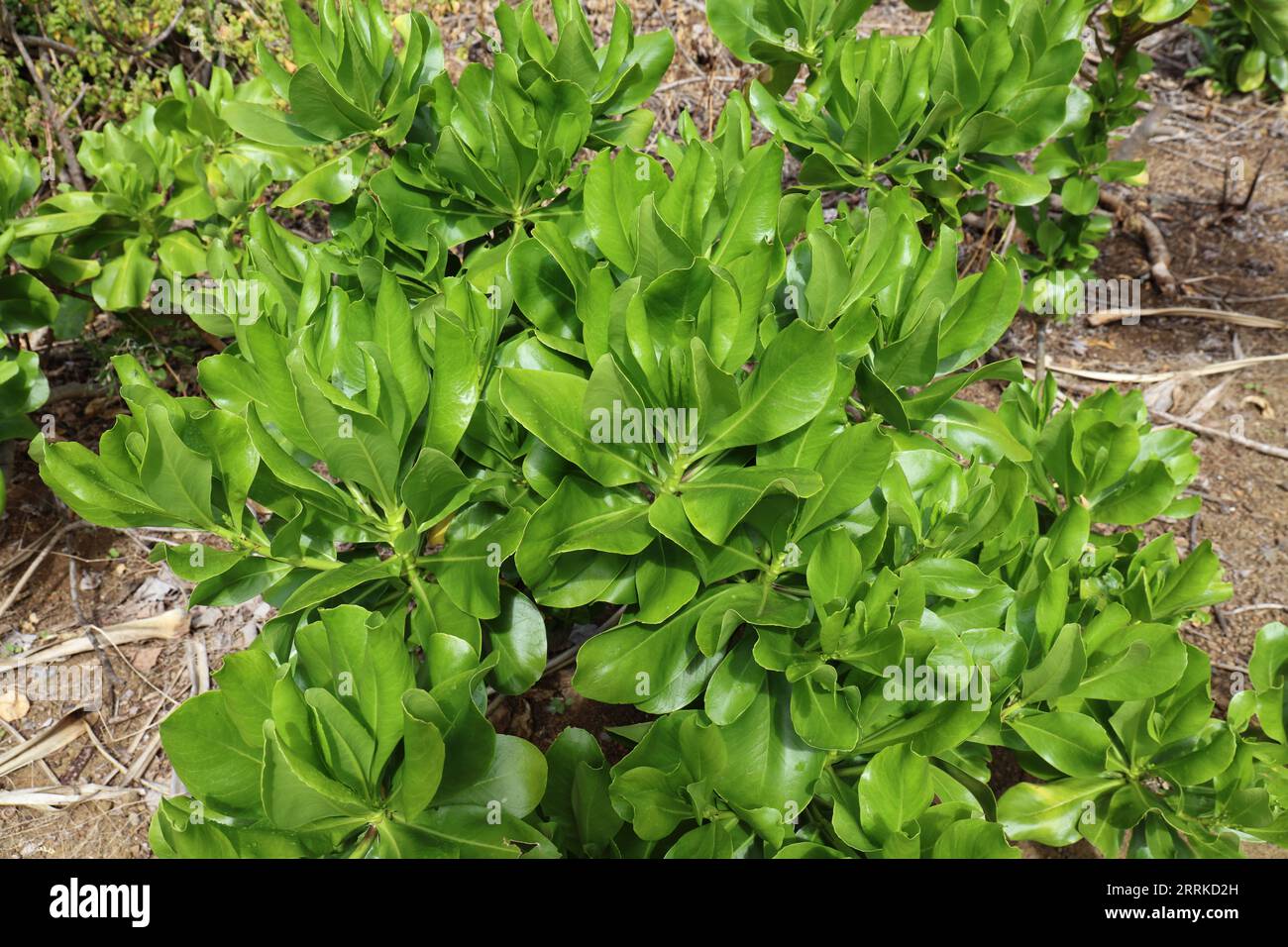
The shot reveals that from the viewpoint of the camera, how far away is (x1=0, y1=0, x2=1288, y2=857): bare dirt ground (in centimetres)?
254

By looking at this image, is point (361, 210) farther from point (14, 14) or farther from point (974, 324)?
point (14, 14)

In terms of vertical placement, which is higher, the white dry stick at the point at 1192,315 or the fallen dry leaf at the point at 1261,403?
the white dry stick at the point at 1192,315

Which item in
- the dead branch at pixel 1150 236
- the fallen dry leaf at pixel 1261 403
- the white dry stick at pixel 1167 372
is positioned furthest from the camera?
the dead branch at pixel 1150 236

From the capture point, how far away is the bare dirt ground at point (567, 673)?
2.54 metres

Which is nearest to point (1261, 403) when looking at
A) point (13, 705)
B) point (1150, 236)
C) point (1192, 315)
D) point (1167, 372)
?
point (1167, 372)

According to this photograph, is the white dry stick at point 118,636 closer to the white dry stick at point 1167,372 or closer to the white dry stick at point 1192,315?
the white dry stick at point 1167,372

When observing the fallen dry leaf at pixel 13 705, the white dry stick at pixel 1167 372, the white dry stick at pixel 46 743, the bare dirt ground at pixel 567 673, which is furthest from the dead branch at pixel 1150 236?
the fallen dry leaf at pixel 13 705

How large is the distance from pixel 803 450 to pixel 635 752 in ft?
1.52

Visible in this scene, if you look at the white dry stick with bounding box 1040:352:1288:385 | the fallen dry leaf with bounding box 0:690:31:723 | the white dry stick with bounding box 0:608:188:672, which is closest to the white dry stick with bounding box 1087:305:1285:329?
the white dry stick with bounding box 1040:352:1288:385

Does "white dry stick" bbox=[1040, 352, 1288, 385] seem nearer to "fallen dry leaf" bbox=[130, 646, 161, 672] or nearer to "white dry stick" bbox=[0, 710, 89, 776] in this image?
"fallen dry leaf" bbox=[130, 646, 161, 672]

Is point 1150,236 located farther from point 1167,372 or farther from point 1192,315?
point 1167,372

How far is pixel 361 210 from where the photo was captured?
67.2 inches

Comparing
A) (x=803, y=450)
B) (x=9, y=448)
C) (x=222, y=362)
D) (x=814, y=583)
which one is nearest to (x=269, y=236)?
(x=222, y=362)

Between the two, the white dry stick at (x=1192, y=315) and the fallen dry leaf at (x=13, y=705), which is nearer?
the fallen dry leaf at (x=13, y=705)
